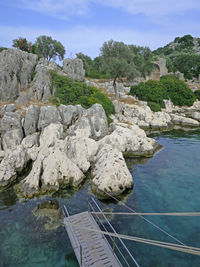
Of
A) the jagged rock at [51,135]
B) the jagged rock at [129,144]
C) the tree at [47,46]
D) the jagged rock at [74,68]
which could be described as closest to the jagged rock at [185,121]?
the jagged rock at [129,144]

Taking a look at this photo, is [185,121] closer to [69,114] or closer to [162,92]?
[162,92]

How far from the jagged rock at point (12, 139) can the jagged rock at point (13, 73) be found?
47.0 ft

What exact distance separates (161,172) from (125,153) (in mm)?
7266

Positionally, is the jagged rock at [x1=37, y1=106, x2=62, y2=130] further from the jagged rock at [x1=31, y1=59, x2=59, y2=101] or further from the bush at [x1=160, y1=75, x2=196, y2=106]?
the bush at [x1=160, y1=75, x2=196, y2=106]

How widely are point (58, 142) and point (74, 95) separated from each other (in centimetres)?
1876

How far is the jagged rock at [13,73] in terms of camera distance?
40188 millimetres

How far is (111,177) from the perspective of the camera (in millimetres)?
20172

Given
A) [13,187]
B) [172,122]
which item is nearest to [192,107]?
[172,122]

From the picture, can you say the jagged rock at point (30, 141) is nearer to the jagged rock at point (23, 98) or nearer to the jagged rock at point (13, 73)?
the jagged rock at point (23, 98)

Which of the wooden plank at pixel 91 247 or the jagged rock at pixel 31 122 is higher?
the jagged rock at pixel 31 122

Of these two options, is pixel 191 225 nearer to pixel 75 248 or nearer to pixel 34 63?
pixel 75 248

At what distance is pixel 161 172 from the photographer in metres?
25.0

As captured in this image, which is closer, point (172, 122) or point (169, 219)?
point (169, 219)

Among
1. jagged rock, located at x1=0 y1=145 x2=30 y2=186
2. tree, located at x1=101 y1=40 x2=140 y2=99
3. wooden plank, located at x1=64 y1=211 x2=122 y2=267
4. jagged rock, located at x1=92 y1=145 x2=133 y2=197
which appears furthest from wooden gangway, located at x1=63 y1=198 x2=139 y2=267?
tree, located at x1=101 y1=40 x2=140 y2=99
